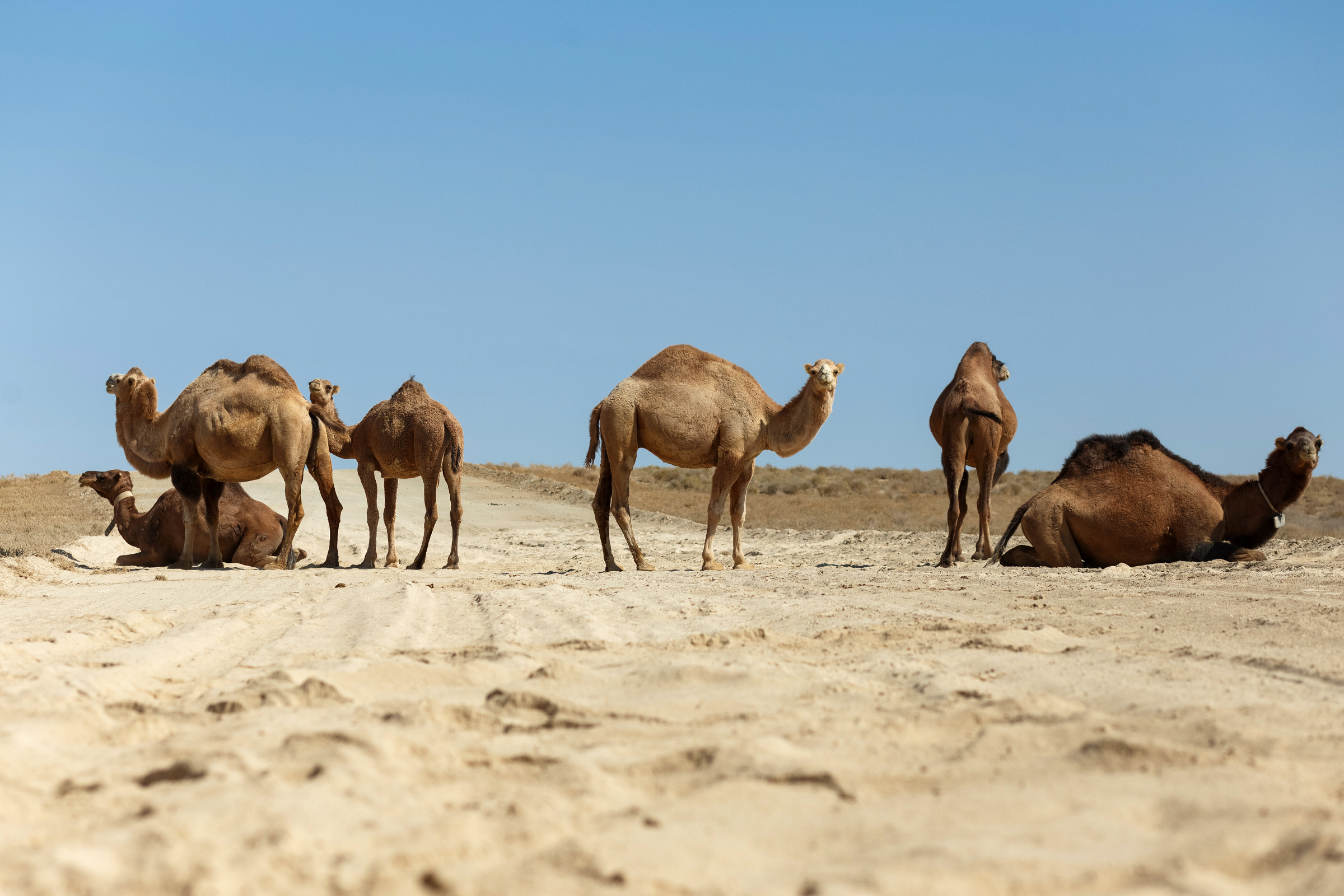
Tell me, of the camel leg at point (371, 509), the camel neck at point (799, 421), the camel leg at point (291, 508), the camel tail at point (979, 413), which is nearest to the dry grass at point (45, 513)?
the camel leg at point (291, 508)

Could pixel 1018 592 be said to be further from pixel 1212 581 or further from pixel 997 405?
pixel 997 405

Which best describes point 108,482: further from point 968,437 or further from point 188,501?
point 968,437

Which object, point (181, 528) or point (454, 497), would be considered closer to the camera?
point (454, 497)

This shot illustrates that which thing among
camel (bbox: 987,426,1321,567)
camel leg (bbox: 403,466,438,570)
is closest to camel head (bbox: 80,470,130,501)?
camel leg (bbox: 403,466,438,570)

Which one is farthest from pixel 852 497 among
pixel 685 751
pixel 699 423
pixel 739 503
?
pixel 685 751

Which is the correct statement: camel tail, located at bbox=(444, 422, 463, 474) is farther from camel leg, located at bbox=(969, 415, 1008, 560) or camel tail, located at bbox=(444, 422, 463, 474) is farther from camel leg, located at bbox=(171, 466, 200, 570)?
camel leg, located at bbox=(969, 415, 1008, 560)

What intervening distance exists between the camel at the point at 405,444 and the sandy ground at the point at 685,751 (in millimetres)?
5885

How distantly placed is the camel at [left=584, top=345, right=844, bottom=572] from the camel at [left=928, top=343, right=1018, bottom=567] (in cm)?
138

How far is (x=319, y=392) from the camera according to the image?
12984 millimetres

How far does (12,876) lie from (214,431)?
10.7m

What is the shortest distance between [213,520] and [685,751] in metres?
11.2

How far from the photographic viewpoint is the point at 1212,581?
810cm

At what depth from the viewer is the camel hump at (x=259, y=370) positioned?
499 inches

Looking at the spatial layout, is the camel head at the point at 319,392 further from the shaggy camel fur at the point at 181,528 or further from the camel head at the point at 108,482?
the camel head at the point at 108,482
